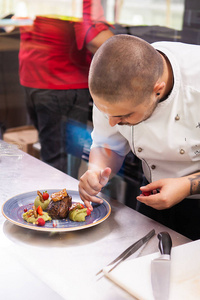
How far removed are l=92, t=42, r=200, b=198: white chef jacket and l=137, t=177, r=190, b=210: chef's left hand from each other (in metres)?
0.19

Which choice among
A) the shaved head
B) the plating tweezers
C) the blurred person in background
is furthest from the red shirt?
the plating tweezers

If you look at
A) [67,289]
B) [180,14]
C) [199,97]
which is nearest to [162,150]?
[199,97]

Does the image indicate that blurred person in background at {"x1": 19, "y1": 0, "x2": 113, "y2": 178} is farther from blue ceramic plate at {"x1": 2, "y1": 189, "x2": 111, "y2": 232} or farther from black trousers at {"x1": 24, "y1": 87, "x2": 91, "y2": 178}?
blue ceramic plate at {"x1": 2, "y1": 189, "x2": 111, "y2": 232}

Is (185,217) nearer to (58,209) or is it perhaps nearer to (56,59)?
(58,209)

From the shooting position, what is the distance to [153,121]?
1.50 metres

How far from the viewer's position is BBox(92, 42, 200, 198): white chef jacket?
57.5 inches

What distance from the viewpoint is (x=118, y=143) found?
169cm

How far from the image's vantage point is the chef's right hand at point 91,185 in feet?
4.48

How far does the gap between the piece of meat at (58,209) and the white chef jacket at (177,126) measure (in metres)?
0.43

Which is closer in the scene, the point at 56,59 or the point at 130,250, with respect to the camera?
the point at 130,250

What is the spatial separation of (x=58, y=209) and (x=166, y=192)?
327mm

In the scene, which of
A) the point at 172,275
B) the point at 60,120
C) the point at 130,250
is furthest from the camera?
the point at 60,120

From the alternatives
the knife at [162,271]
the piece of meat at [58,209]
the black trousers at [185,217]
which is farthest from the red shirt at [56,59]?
the knife at [162,271]

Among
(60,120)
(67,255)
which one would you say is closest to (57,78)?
(60,120)
